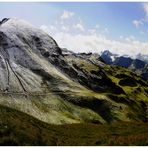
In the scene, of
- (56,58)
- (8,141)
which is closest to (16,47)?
(56,58)

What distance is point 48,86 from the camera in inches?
4456

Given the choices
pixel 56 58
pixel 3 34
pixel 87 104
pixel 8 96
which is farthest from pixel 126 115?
pixel 3 34

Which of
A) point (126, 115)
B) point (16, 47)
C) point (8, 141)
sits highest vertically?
point (8, 141)

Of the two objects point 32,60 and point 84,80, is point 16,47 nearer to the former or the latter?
point 32,60

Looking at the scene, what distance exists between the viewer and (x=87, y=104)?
11462 cm

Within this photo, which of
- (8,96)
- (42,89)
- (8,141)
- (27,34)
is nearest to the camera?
(8,141)

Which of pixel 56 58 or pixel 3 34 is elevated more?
pixel 3 34

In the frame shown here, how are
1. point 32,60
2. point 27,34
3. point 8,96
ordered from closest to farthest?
point 8,96
point 32,60
point 27,34

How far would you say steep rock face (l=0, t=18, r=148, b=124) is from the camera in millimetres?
99688

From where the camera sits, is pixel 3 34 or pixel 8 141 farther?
pixel 3 34

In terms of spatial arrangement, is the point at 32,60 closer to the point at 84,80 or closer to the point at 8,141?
the point at 84,80

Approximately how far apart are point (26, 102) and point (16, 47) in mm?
26844

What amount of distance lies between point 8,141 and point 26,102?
64400 millimetres

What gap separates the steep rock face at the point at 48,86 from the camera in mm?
99688
